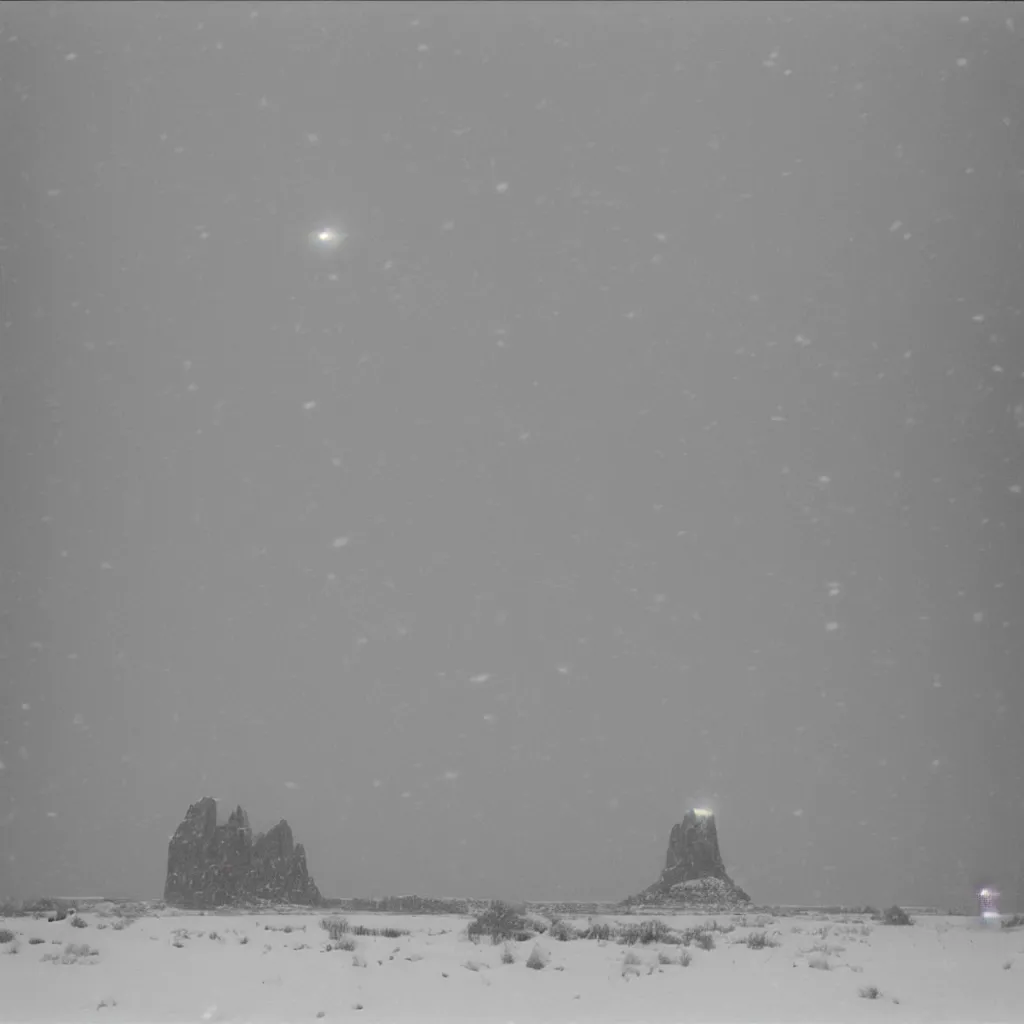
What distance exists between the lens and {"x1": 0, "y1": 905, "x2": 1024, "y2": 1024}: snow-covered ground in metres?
11.2

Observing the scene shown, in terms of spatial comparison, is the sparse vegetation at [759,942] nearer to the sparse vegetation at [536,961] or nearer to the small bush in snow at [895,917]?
the sparse vegetation at [536,961]

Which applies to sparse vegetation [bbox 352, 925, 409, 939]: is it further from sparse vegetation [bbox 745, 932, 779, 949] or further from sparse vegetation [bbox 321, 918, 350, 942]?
sparse vegetation [bbox 745, 932, 779, 949]

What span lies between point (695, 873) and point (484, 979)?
29.4 meters

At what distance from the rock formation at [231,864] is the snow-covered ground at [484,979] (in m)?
13.4

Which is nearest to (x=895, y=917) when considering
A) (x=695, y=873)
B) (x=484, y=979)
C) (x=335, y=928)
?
(x=335, y=928)

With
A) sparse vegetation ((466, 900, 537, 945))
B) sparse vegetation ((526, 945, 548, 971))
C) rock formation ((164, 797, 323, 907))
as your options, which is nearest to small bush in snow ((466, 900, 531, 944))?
sparse vegetation ((466, 900, 537, 945))

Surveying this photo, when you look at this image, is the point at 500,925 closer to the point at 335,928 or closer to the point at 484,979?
the point at 335,928

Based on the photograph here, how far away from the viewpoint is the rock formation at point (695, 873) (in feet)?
120

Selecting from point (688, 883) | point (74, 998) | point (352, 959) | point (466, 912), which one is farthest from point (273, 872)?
point (74, 998)

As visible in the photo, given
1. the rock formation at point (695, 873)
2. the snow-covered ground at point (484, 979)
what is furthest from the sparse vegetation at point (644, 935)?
the rock formation at point (695, 873)

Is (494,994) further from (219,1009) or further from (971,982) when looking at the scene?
(971,982)

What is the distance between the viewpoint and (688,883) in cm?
3853

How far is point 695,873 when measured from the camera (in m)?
39.9

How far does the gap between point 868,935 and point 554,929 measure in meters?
6.36
